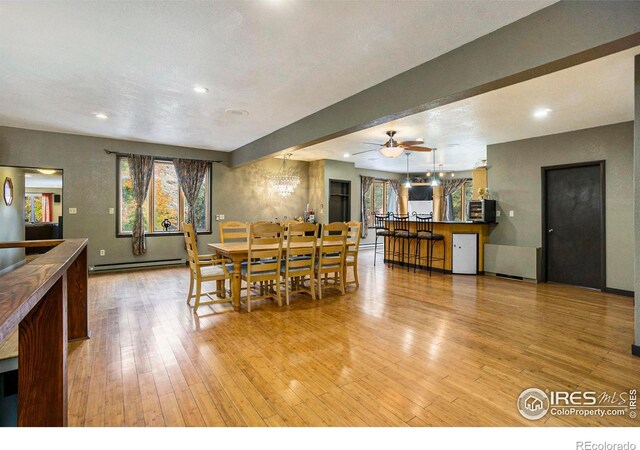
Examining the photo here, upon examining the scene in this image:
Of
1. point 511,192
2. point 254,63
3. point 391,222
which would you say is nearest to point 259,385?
point 254,63

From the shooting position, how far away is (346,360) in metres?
2.56

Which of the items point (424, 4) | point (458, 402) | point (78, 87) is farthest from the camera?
point (78, 87)

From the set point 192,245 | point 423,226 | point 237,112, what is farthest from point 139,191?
point 423,226

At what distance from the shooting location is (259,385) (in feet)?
7.19

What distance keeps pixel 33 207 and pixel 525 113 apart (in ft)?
56.2

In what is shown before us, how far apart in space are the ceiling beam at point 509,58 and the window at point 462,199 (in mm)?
8174

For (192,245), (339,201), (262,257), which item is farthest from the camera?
(339,201)

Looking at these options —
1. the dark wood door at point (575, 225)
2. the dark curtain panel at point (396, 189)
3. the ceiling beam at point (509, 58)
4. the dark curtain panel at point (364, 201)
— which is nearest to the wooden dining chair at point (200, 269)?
the ceiling beam at point (509, 58)

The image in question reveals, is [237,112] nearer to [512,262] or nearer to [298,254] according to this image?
[298,254]

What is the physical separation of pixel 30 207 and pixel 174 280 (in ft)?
39.3

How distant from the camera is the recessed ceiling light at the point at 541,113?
14.3 feet

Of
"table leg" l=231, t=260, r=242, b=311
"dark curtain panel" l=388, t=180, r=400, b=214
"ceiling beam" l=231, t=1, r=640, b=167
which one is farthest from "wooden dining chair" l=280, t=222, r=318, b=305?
"dark curtain panel" l=388, t=180, r=400, b=214
